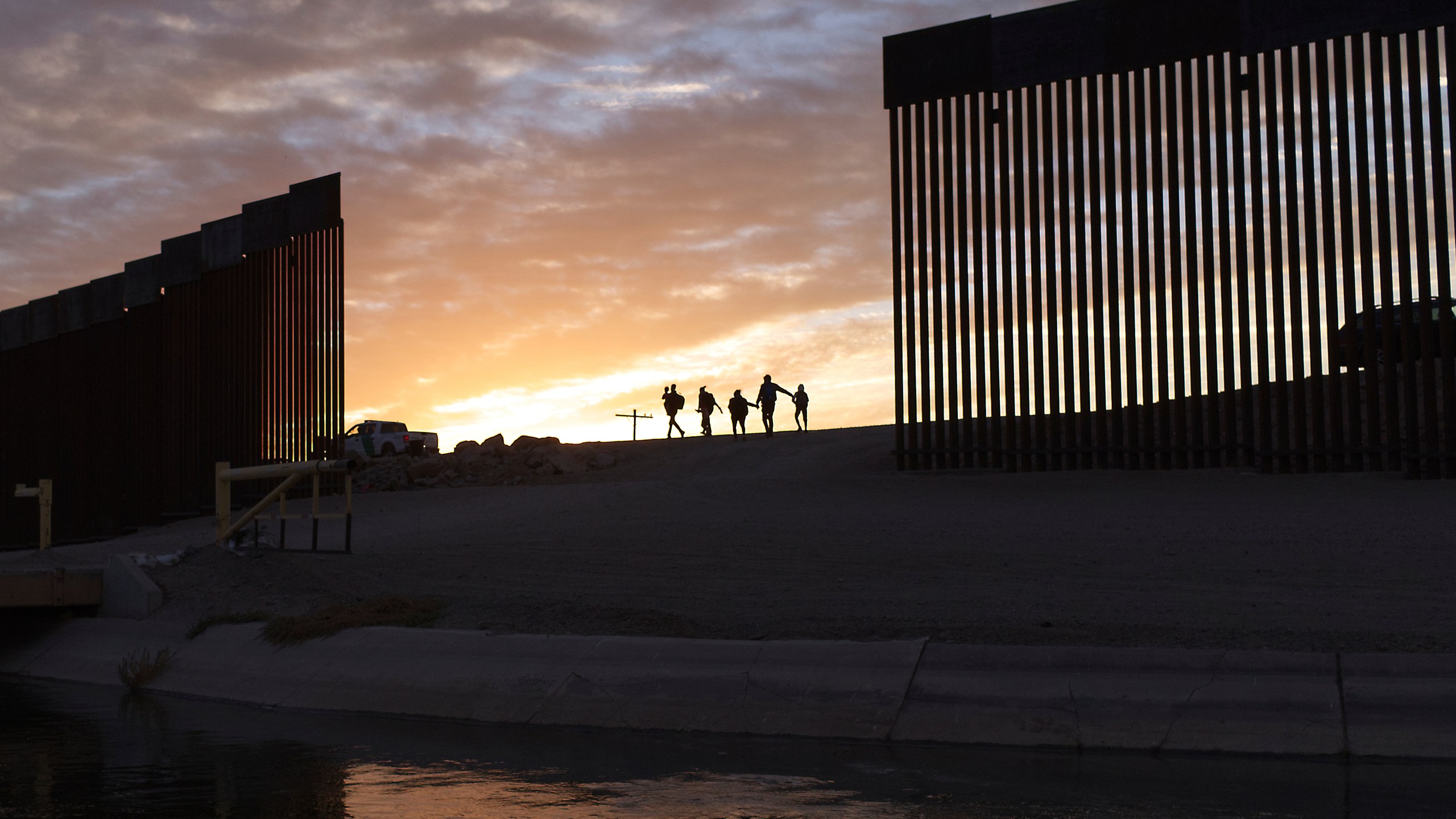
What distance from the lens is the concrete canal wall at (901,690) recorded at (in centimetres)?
806

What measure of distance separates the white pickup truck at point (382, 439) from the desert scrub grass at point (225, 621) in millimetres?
23541

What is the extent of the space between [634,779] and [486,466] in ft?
65.8

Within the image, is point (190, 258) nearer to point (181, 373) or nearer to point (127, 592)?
point (181, 373)

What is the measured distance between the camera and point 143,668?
12.7m

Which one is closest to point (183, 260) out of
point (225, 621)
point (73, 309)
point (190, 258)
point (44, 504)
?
point (190, 258)

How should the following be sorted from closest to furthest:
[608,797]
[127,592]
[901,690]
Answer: [608,797], [901,690], [127,592]

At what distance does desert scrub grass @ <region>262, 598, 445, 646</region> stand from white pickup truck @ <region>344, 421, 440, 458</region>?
79.9ft

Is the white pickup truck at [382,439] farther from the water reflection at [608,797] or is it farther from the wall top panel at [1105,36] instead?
the water reflection at [608,797]

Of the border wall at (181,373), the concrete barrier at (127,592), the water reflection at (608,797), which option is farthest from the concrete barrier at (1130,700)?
the border wall at (181,373)

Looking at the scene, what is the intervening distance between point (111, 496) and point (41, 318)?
737cm

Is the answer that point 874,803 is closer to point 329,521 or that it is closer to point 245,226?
point 329,521

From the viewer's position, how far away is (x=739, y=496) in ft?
65.0

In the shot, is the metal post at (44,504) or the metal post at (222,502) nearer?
the metal post at (222,502)

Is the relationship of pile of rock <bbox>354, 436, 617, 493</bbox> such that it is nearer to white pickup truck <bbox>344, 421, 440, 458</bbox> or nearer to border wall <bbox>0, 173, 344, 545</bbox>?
border wall <bbox>0, 173, 344, 545</bbox>
